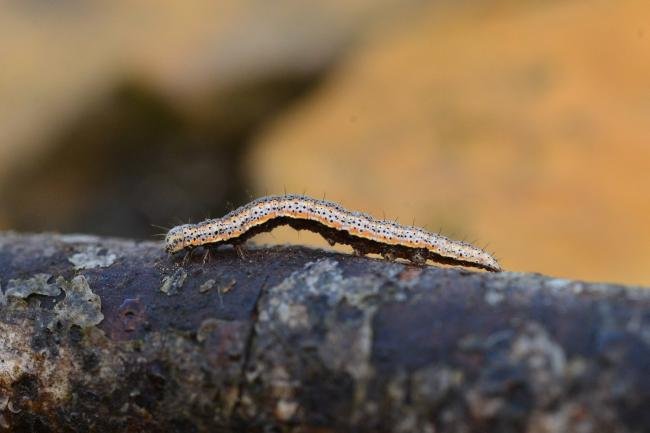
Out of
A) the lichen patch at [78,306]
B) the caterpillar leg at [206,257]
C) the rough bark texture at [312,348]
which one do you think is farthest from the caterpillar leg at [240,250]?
the lichen patch at [78,306]

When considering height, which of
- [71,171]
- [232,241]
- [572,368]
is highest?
[71,171]

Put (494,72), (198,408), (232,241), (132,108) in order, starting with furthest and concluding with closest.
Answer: (132,108)
(494,72)
(232,241)
(198,408)

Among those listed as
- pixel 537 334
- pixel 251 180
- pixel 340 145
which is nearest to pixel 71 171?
pixel 251 180

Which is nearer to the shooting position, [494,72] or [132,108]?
[494,72]

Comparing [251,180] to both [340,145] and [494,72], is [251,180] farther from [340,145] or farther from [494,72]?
[494,72]

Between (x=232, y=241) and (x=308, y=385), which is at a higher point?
(x=232, y=241)

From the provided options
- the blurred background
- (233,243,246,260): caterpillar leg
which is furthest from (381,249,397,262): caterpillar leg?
the blurred background

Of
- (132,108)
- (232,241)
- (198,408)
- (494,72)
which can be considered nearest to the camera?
(198,408)
